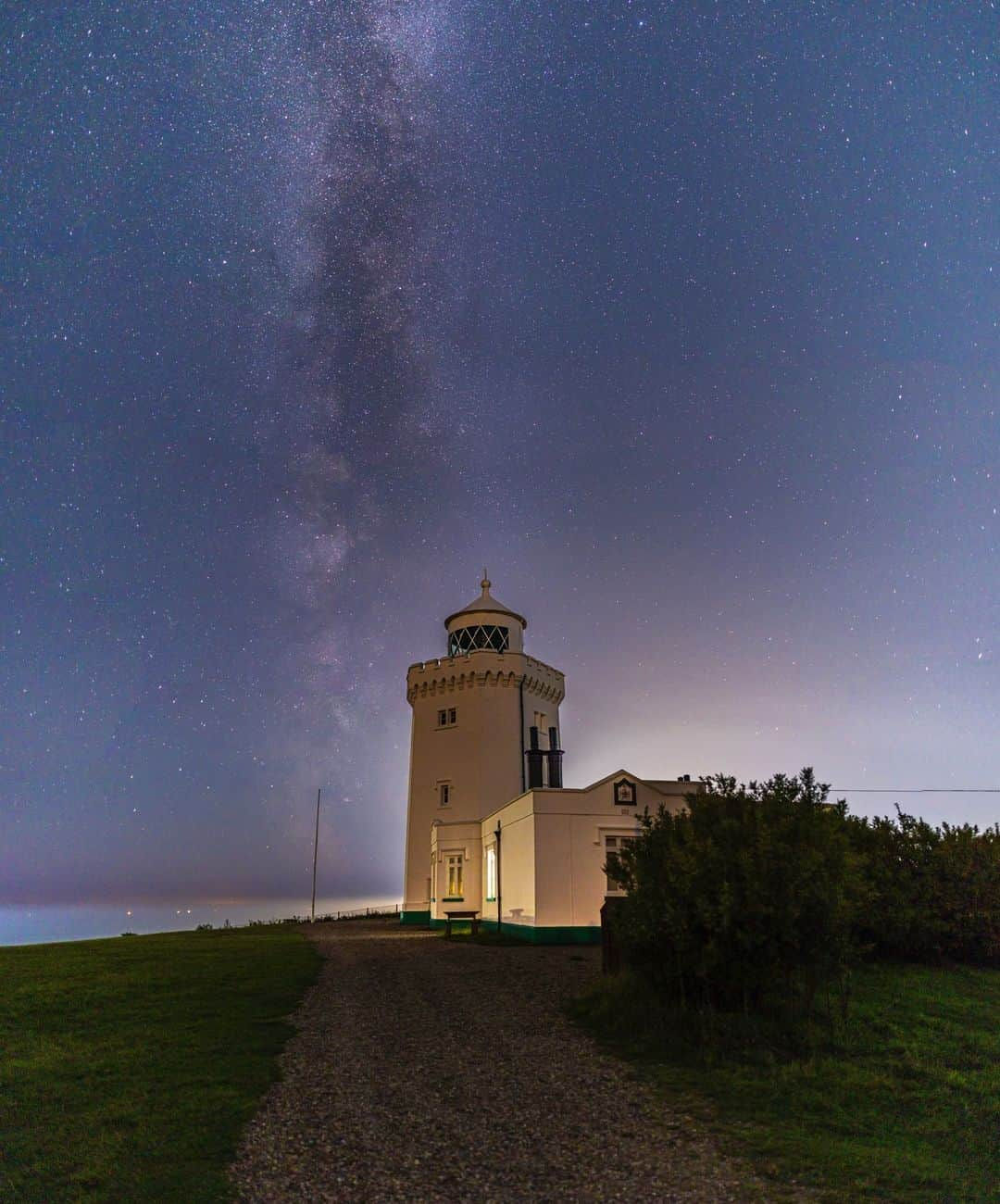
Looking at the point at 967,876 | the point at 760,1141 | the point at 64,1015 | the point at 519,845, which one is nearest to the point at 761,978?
the point at 760,1141

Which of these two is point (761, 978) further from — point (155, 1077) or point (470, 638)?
point (470, 638)

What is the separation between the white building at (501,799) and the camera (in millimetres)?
24125

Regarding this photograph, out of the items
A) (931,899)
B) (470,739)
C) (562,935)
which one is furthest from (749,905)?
(470,739)

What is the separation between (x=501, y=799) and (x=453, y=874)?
4.31 m

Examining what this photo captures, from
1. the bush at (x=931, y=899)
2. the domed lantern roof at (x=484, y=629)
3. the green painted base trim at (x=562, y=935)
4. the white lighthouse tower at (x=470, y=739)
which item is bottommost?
the green painted base trim at (x=562, y=935)

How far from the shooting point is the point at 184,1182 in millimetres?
5383

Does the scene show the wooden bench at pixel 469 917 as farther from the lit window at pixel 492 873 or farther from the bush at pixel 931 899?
the bush at pixel 931 899

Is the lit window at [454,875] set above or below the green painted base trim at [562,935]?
above

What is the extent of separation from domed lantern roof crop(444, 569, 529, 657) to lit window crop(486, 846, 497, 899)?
1147 centimetres

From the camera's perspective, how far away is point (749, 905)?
9.32 metres

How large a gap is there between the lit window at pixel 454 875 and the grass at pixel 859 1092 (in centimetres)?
2235

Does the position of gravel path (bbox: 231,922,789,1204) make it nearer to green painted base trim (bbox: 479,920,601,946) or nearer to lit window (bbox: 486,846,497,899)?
green painted base trim (bbox: 479,920,601,946)

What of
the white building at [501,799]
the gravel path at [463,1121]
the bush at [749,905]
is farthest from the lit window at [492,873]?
the bush at [749,905]

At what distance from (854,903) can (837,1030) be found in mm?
1548
